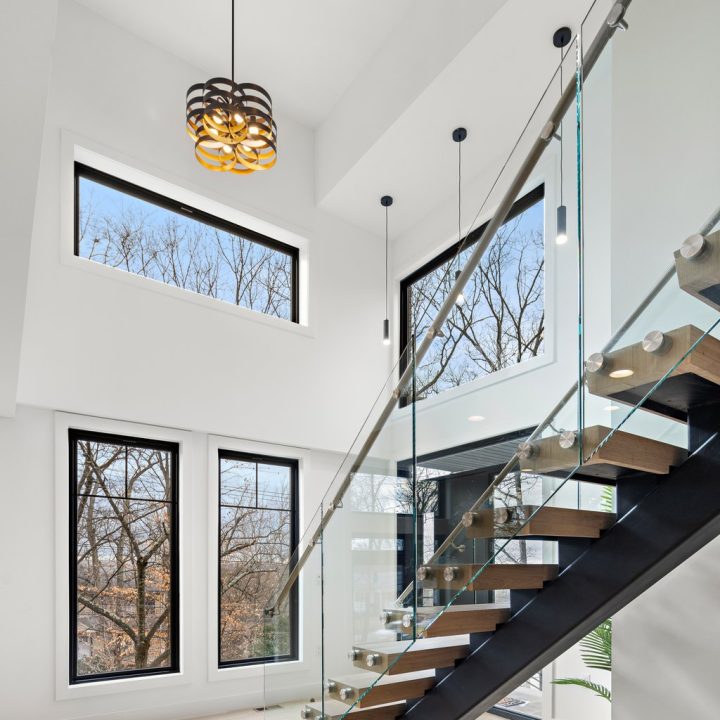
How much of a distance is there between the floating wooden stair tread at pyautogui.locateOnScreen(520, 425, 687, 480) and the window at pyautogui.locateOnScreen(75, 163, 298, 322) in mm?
4332

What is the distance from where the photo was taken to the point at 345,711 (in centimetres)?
282

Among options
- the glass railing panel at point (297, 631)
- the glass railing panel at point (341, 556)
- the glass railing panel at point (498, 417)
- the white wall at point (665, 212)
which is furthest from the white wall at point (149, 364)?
the white wall at point (665, 212)

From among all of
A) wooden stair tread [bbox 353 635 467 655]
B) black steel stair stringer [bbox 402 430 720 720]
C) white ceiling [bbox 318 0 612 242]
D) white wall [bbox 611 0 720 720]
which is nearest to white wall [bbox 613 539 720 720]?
white wall [bbox 611 0 720 720]

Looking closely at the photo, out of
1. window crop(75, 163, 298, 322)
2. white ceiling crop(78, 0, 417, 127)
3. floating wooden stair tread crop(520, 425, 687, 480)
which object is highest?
white ceiling crop(78, 0, 417, 127)

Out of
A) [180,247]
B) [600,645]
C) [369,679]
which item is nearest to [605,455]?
[369,679]

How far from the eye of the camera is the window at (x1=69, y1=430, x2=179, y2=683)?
4.89 meters

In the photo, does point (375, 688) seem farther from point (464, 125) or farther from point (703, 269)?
point (464, 125)

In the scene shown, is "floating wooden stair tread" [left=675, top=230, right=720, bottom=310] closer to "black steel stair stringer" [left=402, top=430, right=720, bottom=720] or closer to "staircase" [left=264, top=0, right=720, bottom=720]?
"staircase" [left=264, top=0, right=720, bottom=720]

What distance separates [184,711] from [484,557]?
3.95 m

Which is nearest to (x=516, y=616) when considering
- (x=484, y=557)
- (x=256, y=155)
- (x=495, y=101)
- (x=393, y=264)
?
(x=484, y=557)

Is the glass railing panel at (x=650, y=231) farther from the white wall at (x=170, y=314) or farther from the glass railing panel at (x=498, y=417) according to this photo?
the white wall at (x=170, y=314)

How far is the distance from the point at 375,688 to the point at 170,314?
357 centimetres

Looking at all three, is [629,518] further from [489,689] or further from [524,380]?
[489,689]

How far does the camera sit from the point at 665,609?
2.53 meters
